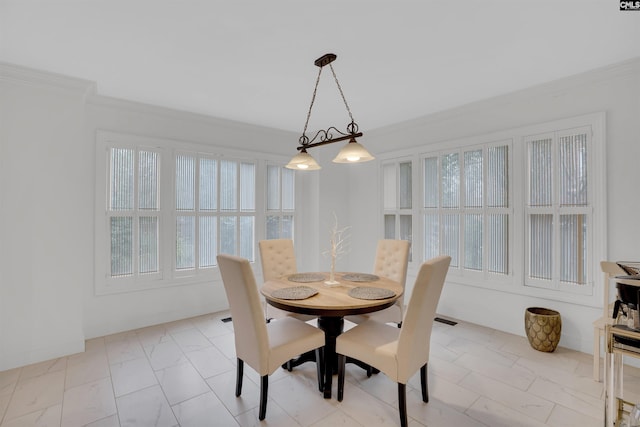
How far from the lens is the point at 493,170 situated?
3.60 m

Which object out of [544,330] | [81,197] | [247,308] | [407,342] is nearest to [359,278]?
[407,342]

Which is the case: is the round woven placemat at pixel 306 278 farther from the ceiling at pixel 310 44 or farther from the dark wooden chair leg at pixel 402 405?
the ceiling at pixel 310 44

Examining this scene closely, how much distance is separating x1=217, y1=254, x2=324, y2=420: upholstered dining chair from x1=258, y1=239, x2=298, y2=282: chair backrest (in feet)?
3.53

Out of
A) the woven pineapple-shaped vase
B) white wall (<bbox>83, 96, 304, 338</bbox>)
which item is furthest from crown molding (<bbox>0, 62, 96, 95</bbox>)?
the woven pineapple-shaped vase

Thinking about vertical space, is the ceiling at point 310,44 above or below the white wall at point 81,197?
above

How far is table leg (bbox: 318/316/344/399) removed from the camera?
227 cm

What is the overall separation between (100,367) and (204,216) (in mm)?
1960

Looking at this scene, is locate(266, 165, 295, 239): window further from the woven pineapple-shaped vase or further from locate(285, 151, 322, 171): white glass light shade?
the woven pineapple-shaped vase

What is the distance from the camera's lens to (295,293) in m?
2.34

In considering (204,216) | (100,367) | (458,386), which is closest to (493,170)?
(458,386)

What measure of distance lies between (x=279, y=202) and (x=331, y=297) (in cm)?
274

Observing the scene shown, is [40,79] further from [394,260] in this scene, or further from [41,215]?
[394,260]

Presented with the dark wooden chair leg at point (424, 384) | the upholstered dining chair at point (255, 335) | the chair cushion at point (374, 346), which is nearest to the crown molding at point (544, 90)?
the chair cushion at point (374, 346)

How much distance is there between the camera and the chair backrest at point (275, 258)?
3.30 m
